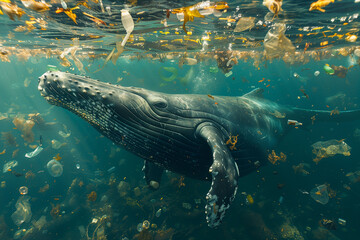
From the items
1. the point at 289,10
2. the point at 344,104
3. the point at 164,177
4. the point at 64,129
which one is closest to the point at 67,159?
the point at 64,129

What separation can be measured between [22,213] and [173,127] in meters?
17.3

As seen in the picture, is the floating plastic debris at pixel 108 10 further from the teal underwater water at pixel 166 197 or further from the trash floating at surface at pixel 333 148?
the trash floating at surface at pixel 333 148

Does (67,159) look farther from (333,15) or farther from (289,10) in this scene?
(333,15)

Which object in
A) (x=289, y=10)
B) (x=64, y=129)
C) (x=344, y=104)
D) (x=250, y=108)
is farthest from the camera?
(x=344, y=104)

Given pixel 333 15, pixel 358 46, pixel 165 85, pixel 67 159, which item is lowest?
pixel 67 159

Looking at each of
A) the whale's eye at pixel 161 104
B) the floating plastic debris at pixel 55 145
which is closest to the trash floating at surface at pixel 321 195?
the whale's eye at pixel 161 104

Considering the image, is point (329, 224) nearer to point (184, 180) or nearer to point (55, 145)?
point (184, 180)

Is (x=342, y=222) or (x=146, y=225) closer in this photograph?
(x=342, y=222)

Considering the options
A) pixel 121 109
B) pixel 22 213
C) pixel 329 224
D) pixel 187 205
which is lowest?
pixel 22 213

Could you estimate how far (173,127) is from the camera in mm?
5230

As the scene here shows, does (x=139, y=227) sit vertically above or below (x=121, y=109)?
below

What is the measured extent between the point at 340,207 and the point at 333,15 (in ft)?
34.2

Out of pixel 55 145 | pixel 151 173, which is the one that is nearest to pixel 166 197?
pixel 151 173

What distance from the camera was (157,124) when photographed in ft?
16.6
